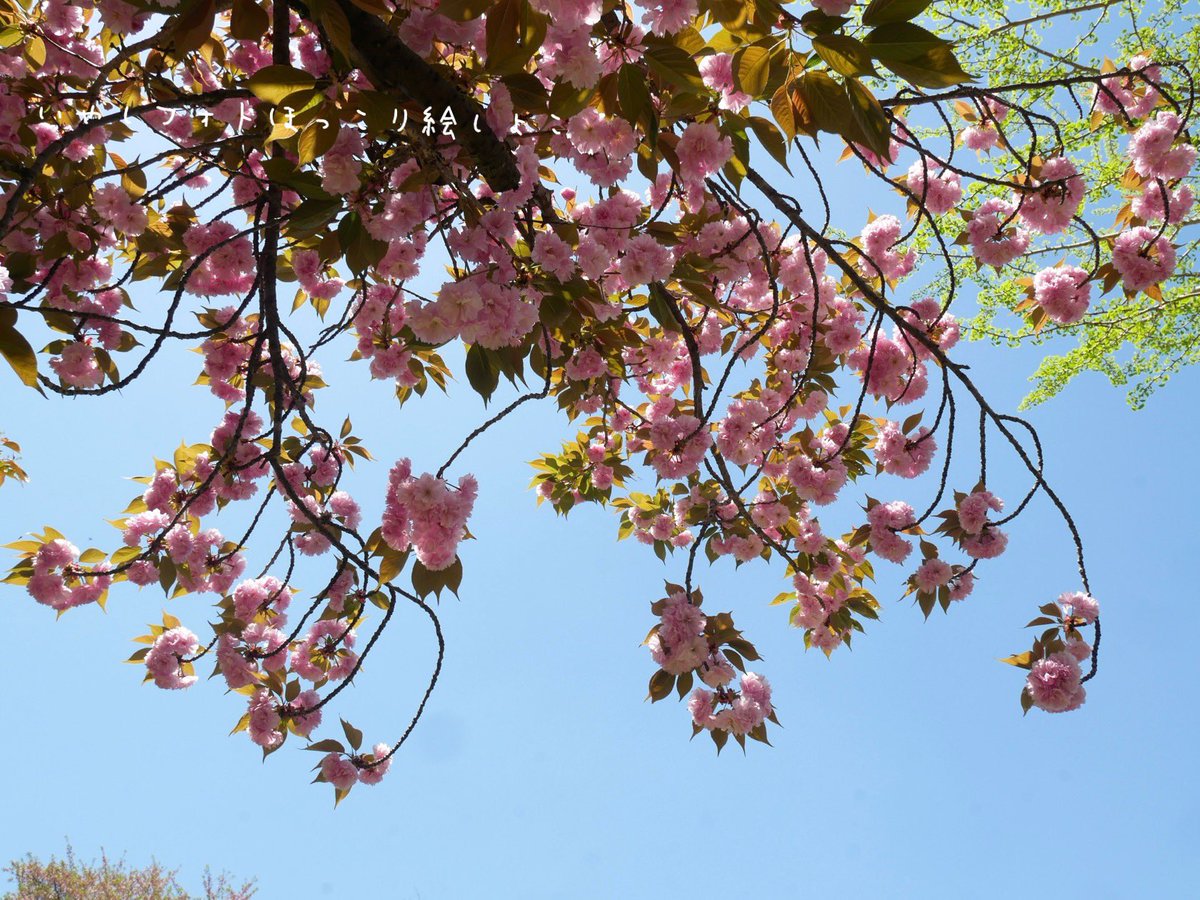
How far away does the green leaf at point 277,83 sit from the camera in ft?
3.00

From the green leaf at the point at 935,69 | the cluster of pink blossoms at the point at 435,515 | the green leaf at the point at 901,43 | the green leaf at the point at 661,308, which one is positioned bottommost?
the cluster of pink blossoms at the point at 435,515

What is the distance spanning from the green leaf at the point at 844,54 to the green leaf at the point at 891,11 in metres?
0.03

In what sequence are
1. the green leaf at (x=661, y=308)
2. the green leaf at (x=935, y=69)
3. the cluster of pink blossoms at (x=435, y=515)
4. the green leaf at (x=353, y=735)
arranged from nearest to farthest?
1. the green leaf at (x=935, y=69)
2. the cluster of pink blossoms at (x=435, y=515)
3. the green leaf at (x=661, y=308)
4. the green leaf at (x=353, y=735)

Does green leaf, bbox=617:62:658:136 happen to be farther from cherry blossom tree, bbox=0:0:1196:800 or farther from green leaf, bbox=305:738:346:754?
green leaf, bbox=305:738:346:754

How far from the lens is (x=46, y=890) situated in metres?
10.3

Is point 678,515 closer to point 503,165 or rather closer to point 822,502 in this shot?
point 822,502

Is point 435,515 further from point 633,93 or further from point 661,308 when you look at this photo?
point 633,93

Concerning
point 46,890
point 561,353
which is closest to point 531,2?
point 561,353

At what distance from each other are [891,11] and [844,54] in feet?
0.23

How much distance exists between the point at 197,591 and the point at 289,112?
6.25 feet

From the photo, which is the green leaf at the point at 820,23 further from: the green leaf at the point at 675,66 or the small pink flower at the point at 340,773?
the small pink flower at the point at 340,773

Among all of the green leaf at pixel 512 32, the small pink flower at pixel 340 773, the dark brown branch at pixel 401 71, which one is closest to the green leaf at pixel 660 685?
the small pink flower at pixel 340 773

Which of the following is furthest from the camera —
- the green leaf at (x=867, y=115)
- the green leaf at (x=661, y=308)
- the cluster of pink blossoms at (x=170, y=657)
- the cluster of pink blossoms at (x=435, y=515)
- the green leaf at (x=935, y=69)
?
the cluster of pink blossoms at (x=170, y=657)

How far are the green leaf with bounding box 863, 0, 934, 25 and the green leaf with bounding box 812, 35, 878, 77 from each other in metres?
0.03
